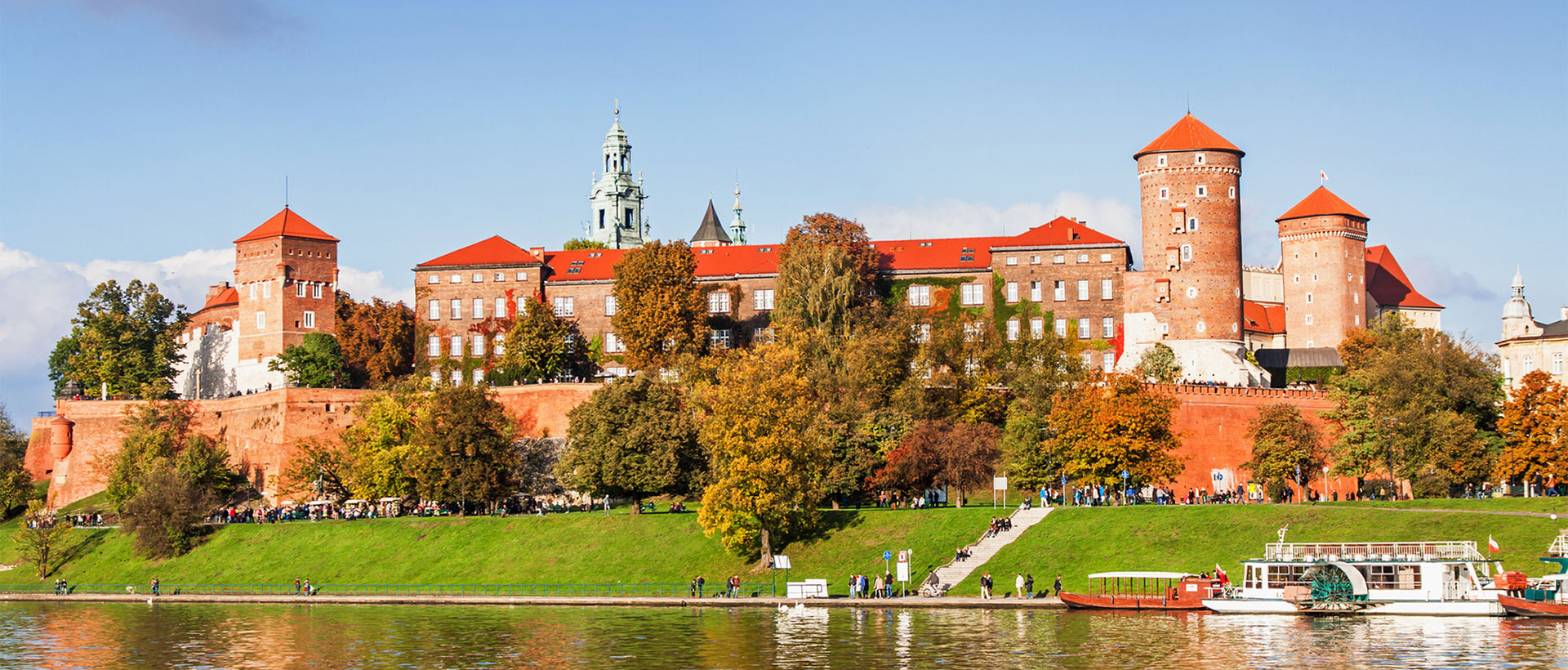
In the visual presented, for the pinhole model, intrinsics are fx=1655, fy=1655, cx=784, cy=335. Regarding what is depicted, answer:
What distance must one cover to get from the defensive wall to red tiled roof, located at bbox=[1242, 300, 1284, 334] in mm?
22510

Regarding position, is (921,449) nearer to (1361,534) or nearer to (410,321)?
(1361,534)

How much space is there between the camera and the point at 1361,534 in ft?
178

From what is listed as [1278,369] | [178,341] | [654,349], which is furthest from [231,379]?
[1278,369]

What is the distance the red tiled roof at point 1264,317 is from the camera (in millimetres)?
102625

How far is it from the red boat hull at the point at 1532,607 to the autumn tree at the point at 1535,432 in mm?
20585

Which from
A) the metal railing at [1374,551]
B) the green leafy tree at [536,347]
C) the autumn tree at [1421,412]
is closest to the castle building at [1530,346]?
the autumn tree at [1421,412]

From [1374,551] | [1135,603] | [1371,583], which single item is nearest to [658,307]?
[1135,603]

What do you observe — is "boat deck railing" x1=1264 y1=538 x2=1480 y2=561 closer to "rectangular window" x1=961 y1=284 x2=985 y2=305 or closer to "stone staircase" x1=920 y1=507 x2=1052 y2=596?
"stone staircase" x1=920 y1=507 x2=1052 y2=596

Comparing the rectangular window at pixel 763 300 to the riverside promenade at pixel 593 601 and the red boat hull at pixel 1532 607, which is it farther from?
the red boat hull at pixel 1532 607

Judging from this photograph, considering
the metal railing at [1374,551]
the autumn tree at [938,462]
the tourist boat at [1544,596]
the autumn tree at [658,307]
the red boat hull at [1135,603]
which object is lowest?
the red boat hull at [1135,603]

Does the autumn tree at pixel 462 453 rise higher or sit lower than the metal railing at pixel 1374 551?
higher

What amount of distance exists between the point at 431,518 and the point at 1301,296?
191 ft

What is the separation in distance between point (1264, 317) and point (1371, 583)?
5723 cm

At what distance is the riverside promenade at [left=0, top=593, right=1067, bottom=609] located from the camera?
52438 millimetres
